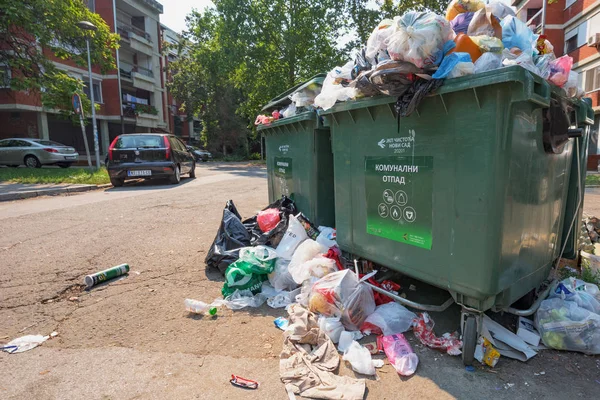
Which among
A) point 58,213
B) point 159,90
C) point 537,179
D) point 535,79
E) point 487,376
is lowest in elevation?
point 487,376

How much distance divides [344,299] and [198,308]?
1.14m

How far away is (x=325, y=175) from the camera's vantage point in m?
3.84

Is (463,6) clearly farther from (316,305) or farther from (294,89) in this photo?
(316,305)

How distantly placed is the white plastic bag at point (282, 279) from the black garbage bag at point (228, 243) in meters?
0.57

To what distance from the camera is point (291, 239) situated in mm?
3426

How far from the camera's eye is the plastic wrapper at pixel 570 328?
2.19 meters

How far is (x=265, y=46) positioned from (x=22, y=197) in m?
18.1

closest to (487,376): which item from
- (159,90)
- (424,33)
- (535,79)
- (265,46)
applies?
(535,79)

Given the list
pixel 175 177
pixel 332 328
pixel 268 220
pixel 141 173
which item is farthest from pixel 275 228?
pixel 175 177

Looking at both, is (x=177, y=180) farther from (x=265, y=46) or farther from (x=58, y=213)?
(x=265, y=46)

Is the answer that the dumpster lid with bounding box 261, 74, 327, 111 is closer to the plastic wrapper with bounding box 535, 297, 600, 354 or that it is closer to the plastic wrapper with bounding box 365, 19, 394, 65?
the plastic wrapper with bounding box 365, 19, 394, 65

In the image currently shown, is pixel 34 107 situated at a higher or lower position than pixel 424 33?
higher

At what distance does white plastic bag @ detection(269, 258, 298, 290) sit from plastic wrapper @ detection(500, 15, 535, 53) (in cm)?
230

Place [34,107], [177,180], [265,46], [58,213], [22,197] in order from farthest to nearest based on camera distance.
→ 1. [265,46]
2. [34,107]
3. [177,180]
4. [22,197]
5. [58,213]
